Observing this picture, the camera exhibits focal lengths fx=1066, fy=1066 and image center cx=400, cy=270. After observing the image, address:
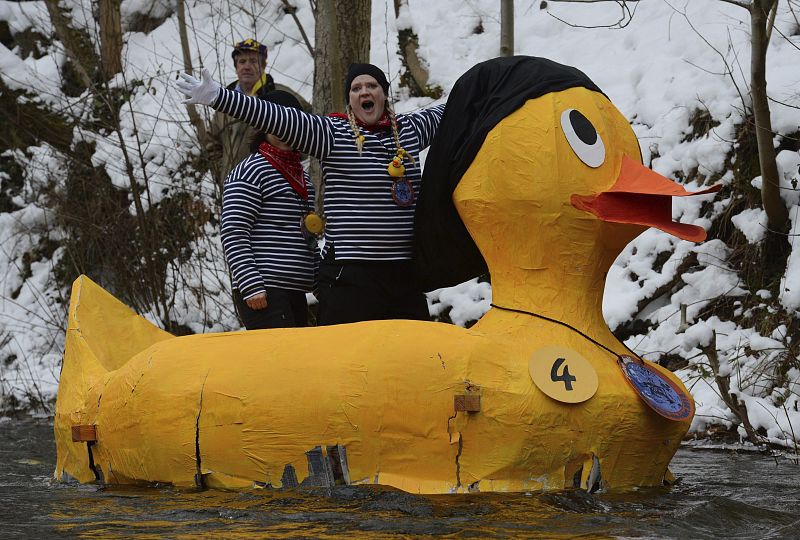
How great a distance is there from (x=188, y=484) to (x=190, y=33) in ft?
33.8

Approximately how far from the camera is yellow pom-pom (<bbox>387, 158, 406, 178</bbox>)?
4.33 metres

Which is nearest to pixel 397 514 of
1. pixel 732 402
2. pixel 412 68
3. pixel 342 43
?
pixel 732 402

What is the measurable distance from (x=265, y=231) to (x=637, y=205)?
1729 mm

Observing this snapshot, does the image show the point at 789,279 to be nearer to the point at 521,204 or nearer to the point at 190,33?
the point at 521,204

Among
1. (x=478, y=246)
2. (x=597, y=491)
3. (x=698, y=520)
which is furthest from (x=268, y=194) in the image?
(x=698, y=520)

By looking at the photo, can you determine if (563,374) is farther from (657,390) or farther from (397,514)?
(397,514)

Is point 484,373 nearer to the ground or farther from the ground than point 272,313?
nearer to the ground

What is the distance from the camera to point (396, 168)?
171 inches

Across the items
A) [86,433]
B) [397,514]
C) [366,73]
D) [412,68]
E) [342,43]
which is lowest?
[397,514]

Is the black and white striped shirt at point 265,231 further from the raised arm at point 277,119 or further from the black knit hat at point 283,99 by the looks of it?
the raised arm at point 277,119

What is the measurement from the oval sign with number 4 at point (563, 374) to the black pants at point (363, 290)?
0.82 meters

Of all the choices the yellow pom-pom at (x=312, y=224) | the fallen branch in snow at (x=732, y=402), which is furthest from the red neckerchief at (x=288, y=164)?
the fallen branch in snow at (x=732, y=402)

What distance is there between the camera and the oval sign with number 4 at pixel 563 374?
12.0 feet

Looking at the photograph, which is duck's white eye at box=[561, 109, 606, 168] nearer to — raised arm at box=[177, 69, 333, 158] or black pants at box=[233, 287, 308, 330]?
raised arm at box=[177, 69, 333, 158]
